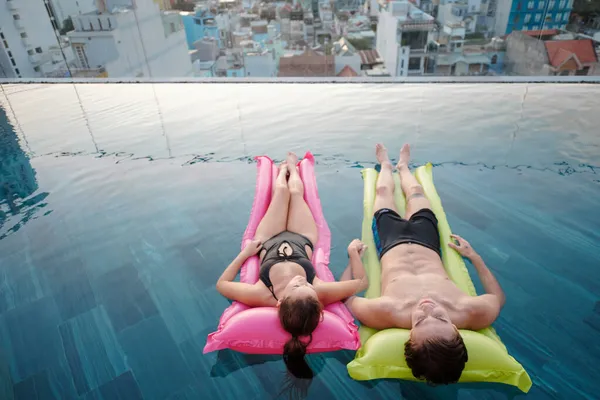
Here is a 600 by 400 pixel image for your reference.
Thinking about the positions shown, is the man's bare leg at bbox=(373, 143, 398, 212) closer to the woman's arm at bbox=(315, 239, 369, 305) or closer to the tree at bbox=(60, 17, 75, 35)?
the woman's arm at bbox=(315, 239, 369, 305)

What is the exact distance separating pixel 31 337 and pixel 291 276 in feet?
4.42

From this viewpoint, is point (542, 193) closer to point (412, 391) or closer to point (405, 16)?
point (412, 391)

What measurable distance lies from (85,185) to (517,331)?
3.20 metres

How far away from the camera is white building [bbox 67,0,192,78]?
18.1ft

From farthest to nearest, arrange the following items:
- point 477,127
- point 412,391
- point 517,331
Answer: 1. point 477,127
2. point 517,331
3. point 412,391

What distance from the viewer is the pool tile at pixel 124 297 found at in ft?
6.40

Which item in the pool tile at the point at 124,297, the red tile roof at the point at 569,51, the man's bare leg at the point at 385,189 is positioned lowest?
the pool tile at the point at 124,297

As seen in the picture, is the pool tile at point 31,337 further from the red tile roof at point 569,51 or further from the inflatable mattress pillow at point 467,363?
the red tile roof at point 569,51

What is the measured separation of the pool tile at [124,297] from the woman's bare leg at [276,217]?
0.71m

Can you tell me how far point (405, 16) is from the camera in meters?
6.16

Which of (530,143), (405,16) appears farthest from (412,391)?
(405,16)

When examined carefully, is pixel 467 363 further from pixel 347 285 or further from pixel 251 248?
pixel 251 248

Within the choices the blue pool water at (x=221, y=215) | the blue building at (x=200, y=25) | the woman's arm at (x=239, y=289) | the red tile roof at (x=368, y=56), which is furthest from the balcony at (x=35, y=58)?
the woman's arm at (x=239, y=289)

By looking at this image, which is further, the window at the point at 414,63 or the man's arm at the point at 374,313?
the window at the point at 414,63
